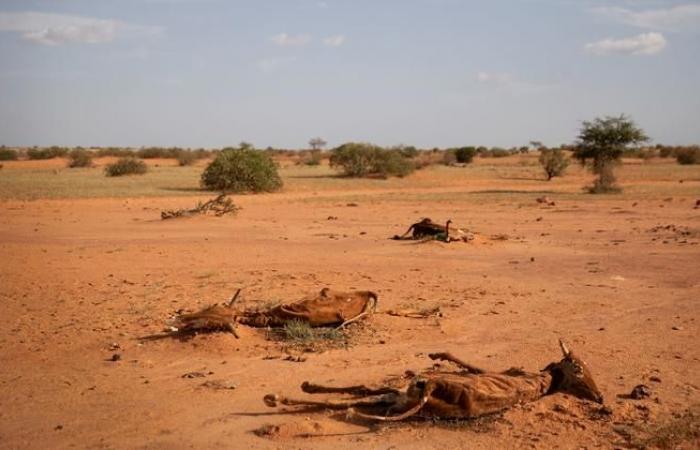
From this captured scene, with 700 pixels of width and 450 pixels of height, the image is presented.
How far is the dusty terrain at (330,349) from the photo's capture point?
5.01 meters

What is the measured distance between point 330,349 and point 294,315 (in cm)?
66

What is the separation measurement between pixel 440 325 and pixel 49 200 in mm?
22100

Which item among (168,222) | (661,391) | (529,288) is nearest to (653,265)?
(529,288)

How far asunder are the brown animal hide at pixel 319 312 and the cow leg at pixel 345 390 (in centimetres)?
204

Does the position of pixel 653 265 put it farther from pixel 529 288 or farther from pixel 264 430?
pixel 264 430

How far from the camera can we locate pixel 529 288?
33.3 ft

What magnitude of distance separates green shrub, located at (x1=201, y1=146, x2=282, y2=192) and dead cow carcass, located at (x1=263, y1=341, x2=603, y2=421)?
27.2 meters

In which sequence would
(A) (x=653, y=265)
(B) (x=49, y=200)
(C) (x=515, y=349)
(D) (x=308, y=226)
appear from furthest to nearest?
(B) (x=49, y=200)
(D) (x=308, y=226)
(A) (x=653, y=265)
(C) (x=515, y=349)

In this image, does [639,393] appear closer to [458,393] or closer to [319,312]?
[458,393]

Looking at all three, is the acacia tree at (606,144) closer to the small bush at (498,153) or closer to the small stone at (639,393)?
the small stone at (639,393)

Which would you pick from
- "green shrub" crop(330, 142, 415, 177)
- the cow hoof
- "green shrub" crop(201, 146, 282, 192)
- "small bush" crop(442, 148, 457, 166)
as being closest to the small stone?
the cow hoof

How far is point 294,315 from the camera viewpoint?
7426 mm

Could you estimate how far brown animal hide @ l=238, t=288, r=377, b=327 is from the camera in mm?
7426

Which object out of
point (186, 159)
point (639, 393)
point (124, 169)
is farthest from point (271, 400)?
point (186, 159)
